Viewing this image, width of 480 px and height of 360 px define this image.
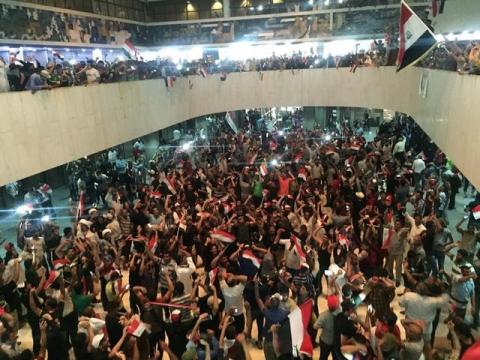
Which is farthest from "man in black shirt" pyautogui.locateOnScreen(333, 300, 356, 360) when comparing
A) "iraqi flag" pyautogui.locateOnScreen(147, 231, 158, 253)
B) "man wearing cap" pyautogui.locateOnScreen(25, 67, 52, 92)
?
"man wearing cap" pyautogui.locateOnScreen(25, 67, 52, 92)

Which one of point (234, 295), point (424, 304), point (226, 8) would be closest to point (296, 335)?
point (234, 295)

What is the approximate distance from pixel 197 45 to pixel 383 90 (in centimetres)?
1760

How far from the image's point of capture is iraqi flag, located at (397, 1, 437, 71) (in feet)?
30.8

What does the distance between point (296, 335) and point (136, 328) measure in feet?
6.15

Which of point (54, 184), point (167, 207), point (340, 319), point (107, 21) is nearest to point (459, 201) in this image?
point (167, 207)

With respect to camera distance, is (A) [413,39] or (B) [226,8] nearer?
(A) [413,39]

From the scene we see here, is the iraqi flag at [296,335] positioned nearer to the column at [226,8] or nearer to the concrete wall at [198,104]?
the concrete wall at [198,104]

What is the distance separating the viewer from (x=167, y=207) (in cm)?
1009

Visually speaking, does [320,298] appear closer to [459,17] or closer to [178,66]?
[459,17]

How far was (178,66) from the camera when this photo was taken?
21.0 metres

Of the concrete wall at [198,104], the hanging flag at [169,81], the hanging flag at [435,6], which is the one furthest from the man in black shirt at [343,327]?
the hanging flag at [435,6]

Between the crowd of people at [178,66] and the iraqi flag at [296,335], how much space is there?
19.6 feet

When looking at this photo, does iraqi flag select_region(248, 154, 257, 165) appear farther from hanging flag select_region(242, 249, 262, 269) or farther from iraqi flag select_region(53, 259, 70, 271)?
iraqi flag select_region(53, 259, 70, 271)

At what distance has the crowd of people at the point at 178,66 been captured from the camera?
10398 mm
